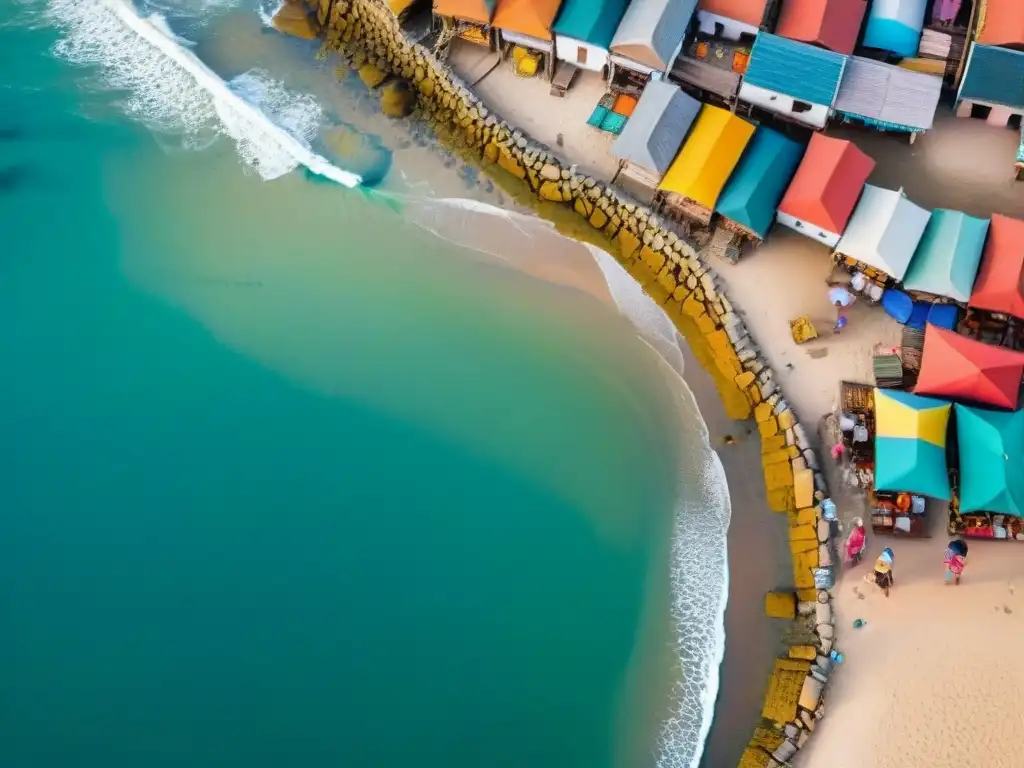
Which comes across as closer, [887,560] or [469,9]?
[887,560]

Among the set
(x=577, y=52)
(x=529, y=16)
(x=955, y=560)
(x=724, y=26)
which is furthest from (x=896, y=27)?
(x=955, y=560)

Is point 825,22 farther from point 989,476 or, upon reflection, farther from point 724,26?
point 989,476

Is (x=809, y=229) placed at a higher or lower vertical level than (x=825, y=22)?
lower

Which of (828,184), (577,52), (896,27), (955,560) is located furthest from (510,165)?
(955,560)

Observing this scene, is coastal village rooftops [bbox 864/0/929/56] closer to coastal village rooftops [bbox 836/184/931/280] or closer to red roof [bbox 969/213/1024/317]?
coastal village rooftops [bbox 836/184/931/280]

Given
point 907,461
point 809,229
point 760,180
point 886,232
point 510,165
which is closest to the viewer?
point 907,461

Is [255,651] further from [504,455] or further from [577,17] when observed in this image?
[577,17]

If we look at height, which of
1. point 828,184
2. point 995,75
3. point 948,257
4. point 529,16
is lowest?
point 948,257

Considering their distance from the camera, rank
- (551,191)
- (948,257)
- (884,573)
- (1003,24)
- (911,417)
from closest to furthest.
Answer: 1. (884,573)
2. (911,417)
3. (948,257)
4. (1003,24)
5. (551,191)
